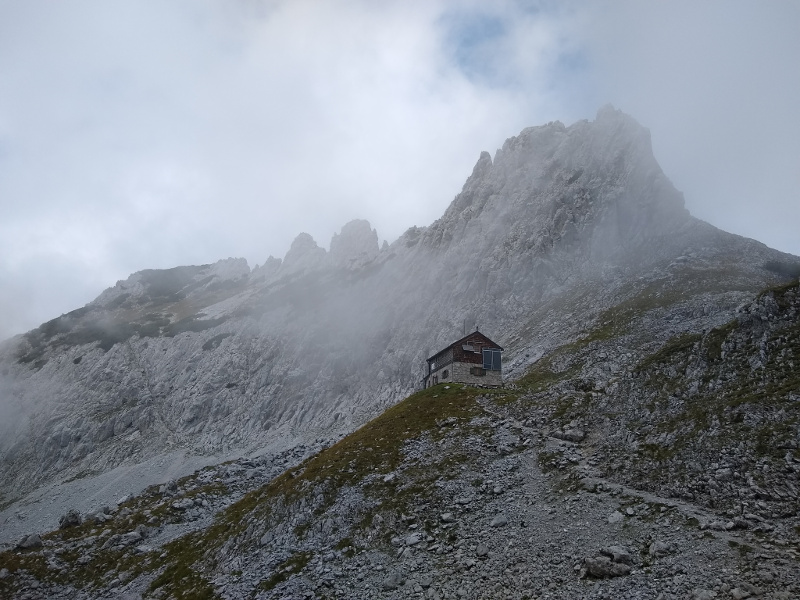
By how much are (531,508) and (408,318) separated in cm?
8249

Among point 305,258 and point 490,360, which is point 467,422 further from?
point 305,258

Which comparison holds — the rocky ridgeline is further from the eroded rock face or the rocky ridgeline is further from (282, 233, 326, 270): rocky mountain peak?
(282, 233, 326, 270): rocky mountain peak

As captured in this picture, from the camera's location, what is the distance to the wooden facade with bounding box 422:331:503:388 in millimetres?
66562

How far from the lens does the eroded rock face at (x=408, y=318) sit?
88062 mm

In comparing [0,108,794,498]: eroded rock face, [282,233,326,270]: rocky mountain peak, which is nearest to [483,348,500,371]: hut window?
[0,108,794,498]: eroded rock face

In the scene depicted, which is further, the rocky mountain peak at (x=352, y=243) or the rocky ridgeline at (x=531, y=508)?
the rocky mountain peak at (x=352, y=243)

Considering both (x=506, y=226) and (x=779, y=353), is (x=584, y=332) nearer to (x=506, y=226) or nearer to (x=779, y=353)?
(x=779, y=353)

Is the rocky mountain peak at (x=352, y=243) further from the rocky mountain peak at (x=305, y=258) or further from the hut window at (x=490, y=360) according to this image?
the hut window at (x=490, y=360)

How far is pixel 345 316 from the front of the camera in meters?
130

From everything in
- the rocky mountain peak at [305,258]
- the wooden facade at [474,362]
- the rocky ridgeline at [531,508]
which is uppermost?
the rocky mountain peak at [305,258]

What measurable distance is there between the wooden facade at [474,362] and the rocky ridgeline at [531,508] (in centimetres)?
827

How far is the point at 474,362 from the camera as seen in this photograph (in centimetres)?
6738

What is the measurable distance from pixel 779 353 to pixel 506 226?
279 feet

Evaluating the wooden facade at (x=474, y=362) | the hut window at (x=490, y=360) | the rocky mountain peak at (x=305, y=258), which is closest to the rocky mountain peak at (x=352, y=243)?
the rocky mountain peak at (x=305, y=258)
